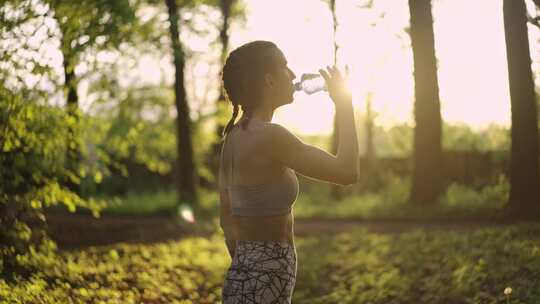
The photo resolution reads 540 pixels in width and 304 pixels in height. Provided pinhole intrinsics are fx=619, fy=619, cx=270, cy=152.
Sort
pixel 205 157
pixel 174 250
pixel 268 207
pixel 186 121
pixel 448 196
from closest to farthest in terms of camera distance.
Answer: pixel 268 207 < pixel 174 250 < pixel 448 196 < pixel 186 121 < pixel 205 157

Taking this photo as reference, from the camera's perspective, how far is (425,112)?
16.4 metres

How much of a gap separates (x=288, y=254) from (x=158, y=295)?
535 centimetres

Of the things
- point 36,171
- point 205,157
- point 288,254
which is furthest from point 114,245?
point 205,157

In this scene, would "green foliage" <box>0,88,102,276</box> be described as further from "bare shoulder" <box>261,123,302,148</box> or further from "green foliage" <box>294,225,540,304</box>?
"bare shoulder" <box>261,123,302,148</box>

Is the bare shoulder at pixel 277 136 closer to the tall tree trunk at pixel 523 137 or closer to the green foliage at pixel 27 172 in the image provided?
the green foliage at pixel 27 172

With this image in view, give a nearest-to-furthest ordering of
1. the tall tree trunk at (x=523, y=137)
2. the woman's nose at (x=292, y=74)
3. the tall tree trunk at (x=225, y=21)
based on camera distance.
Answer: the woman's nose at (x=292, y=74), the tall tree trunk at (x=523, y=137), the tall tree trunk at (x=225, y=21)

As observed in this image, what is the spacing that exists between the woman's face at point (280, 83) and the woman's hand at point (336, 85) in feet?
0.55

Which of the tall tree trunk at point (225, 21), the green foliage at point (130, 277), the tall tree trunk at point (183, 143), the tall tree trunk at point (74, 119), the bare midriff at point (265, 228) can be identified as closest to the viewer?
the bare midriff at point (265, 228)

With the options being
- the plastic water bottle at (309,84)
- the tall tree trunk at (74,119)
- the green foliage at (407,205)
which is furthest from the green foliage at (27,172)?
the green foliage at (407,205)

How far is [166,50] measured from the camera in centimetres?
1936

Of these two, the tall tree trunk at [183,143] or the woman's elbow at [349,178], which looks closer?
the woman's elbow at [349,178]

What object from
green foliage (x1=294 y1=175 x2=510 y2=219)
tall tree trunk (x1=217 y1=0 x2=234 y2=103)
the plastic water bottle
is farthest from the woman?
tall tree trunk (x1=217 y1=0 x2=234 y2=103)

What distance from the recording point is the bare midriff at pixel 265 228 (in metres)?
2.92

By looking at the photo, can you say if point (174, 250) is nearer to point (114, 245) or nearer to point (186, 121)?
point (114, 245)
